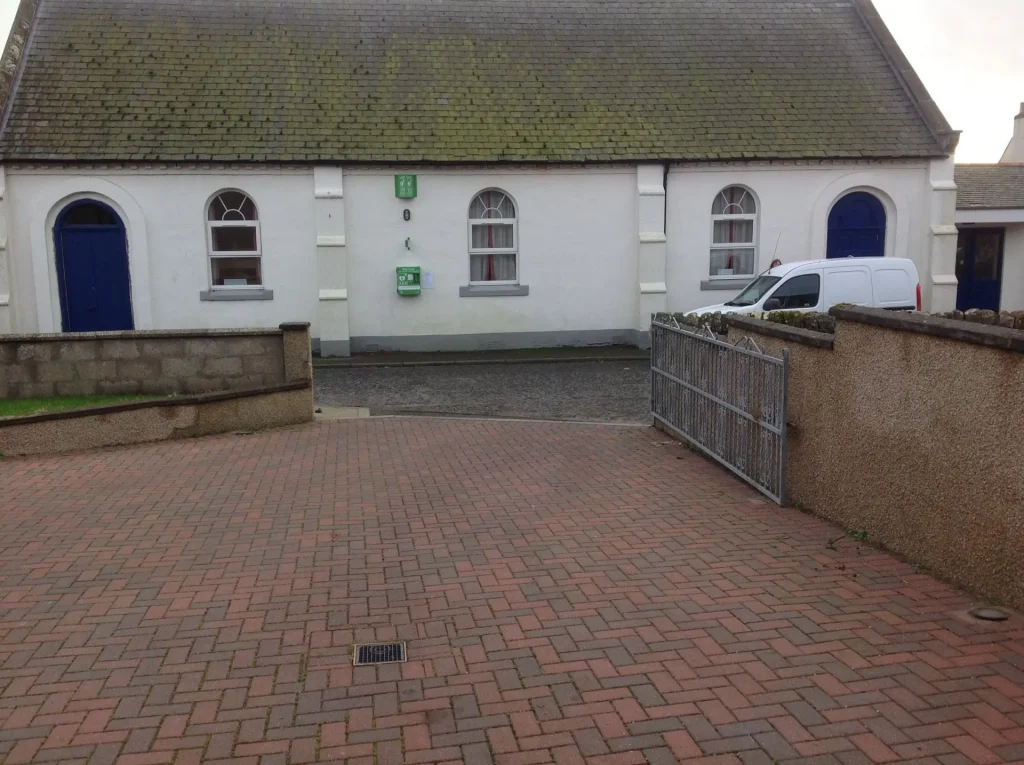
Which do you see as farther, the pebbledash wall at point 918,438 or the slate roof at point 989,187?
the slate roof at point 989,187

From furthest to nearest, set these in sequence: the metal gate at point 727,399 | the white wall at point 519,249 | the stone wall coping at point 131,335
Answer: the white wall at point 519,249
the stone wall coping at point 131,335
the metal gate at point 727,399

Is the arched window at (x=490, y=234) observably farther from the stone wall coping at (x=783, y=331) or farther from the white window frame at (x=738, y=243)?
the stone wall coping at (x=783, y=331)

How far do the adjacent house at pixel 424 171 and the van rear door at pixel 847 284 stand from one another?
446 cm

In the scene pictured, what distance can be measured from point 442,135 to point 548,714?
1603cm

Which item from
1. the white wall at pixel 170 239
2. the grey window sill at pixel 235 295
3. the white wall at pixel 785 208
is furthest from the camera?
the white wall at pixel 785 208

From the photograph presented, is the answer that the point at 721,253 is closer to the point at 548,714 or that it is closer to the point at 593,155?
the point at 593,155

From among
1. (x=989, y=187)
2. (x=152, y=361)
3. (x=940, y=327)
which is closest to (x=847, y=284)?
(x=940, y=327)

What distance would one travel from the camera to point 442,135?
18.6 metres

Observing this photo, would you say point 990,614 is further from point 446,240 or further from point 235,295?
point 235,295

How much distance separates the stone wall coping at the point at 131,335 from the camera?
1109cm

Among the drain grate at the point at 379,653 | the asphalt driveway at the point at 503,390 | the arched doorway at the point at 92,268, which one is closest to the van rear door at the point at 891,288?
the asphalt driveway at the point at 503,390

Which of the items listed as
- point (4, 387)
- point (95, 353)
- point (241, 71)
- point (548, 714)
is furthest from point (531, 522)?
point (241, 71)

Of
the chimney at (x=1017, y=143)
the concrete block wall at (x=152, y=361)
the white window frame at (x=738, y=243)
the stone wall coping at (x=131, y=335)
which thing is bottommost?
the concrete block wall at (x=152, y=361)

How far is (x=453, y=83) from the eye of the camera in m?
19.7
